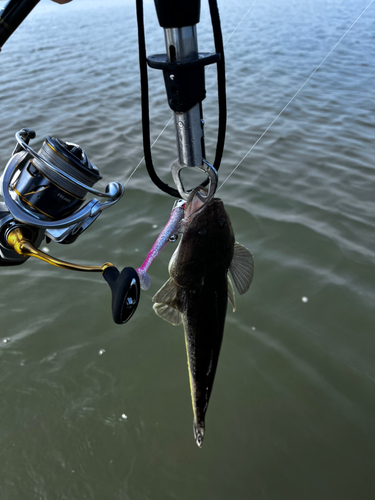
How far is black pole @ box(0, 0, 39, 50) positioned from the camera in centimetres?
→ 155

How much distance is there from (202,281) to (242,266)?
27cm

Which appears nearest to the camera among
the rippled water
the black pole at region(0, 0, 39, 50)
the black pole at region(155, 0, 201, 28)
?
the black pole at region(155, 0, 201, 28)

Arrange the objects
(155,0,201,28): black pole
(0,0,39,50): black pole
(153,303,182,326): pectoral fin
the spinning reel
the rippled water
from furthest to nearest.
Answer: the rippled water → (153,303,182,326): pectoral fin → the spinning reel → (0,0,39,50): black pole → (155,0,201,28): black pole

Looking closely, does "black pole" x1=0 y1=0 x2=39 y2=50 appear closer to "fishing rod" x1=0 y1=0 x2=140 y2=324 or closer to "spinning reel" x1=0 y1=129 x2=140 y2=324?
"fishing rod" x1=0 y1=0 x2=140 y2=324

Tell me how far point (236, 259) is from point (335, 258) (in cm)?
224

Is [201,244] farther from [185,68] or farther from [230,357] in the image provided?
[230,357]

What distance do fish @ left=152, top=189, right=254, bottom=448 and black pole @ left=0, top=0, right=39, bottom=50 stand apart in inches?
39.7

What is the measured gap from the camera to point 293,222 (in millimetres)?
4188

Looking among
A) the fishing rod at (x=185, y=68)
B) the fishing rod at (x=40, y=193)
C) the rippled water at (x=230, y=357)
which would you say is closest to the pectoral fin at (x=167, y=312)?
the fishing rod at (x=40, y=193)

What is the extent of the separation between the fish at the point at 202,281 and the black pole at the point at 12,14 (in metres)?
1.01

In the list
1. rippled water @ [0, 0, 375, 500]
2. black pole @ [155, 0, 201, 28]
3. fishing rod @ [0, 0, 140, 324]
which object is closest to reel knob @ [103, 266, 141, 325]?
fishing rod @ [0, 0, 140, 324]

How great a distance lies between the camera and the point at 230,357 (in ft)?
10.1

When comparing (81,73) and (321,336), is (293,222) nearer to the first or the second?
(321,336)

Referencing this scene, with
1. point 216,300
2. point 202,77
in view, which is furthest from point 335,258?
point 202,77
